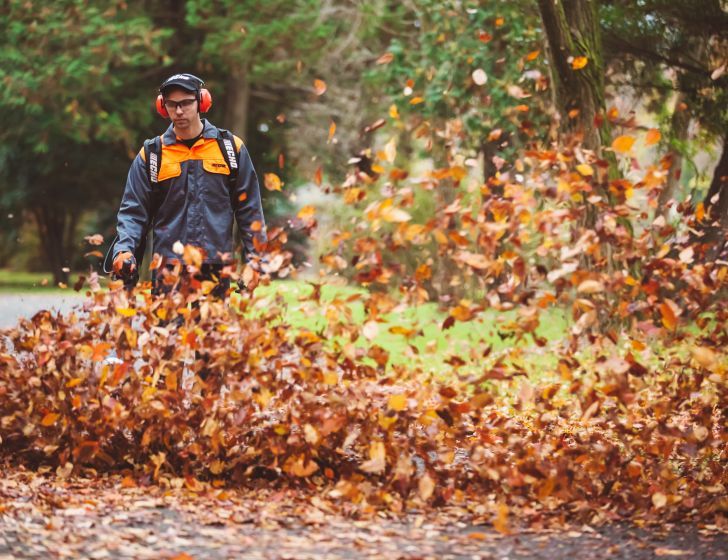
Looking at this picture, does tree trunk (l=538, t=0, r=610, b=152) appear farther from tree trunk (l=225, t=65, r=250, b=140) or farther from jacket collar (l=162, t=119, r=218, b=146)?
tree trunk (l=225, t=65, r=250, b=140)

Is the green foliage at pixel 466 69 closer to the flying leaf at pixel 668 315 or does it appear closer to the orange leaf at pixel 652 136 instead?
the orange leaf at pixel 652 136

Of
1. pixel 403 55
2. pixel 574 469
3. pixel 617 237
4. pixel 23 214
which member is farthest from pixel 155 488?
pixel 23 214

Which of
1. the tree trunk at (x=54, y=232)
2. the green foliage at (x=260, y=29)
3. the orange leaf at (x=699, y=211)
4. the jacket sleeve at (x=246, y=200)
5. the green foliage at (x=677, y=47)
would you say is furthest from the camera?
the tree trunk at (x=54, y=232)

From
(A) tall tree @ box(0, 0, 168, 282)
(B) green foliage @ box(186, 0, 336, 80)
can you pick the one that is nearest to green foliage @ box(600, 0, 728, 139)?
(B) green foliage @ box(186, 0, 336, 80)

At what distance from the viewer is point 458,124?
194 inches

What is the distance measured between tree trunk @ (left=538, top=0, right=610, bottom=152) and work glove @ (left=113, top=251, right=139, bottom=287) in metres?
5.43

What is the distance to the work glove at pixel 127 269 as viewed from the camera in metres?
5.32

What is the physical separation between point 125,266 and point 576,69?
5756 mm

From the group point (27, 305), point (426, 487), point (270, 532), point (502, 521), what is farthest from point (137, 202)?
point (27, 305)

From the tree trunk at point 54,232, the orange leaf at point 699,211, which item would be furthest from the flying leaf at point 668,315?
the tree trunk at point 54,232

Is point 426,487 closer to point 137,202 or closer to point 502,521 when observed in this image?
point 502,521

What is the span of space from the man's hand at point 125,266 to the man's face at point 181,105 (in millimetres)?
833

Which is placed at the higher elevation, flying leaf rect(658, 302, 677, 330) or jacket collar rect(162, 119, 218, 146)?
jacket collar rect(162, 119, 218, 146)

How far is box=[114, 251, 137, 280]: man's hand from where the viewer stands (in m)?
5.31
